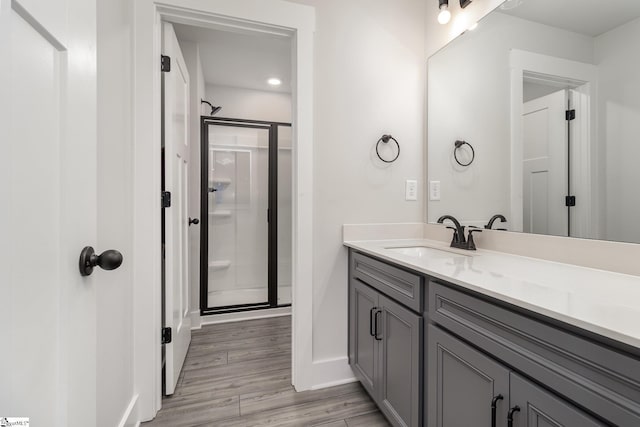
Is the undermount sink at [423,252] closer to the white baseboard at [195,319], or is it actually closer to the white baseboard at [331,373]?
the white baseboard at [331,373]

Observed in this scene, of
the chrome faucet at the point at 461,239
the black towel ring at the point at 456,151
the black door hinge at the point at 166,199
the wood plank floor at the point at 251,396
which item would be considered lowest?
the wood plank floor at the point at 251,396

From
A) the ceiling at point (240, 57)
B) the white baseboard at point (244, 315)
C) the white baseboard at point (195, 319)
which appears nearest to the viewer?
the ceiling at point (240, 57)

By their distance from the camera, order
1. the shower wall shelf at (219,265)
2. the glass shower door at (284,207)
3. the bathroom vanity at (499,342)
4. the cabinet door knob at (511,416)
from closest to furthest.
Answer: the bathroom vanity at (499,342) < the cabinet door knob at (511,416) < the shower wall shelf at (219,265) < the glass shower door at (284,207)

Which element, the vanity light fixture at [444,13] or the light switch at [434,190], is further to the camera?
the light switch at [434,190]

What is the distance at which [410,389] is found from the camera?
1.15 meters

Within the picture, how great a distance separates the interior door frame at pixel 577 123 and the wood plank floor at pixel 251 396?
129cm

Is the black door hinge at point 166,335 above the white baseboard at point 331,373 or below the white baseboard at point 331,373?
above

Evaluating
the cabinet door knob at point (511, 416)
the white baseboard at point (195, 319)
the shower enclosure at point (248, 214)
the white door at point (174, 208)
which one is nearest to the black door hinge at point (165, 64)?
the white door at point (174, 208)

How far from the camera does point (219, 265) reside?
2.94m

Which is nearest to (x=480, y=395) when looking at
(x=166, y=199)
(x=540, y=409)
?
(x=540, y=409)

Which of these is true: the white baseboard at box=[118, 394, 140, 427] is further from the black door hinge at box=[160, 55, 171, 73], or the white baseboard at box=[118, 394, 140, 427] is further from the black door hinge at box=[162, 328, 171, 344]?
the black door hinge at box=[160, 55, 171, 73]

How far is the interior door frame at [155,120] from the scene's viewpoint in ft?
4.73

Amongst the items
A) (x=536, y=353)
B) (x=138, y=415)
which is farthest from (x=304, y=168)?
(x=138, y=415)

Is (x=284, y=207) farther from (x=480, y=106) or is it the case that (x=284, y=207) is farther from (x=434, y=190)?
(x=480, y=106)
